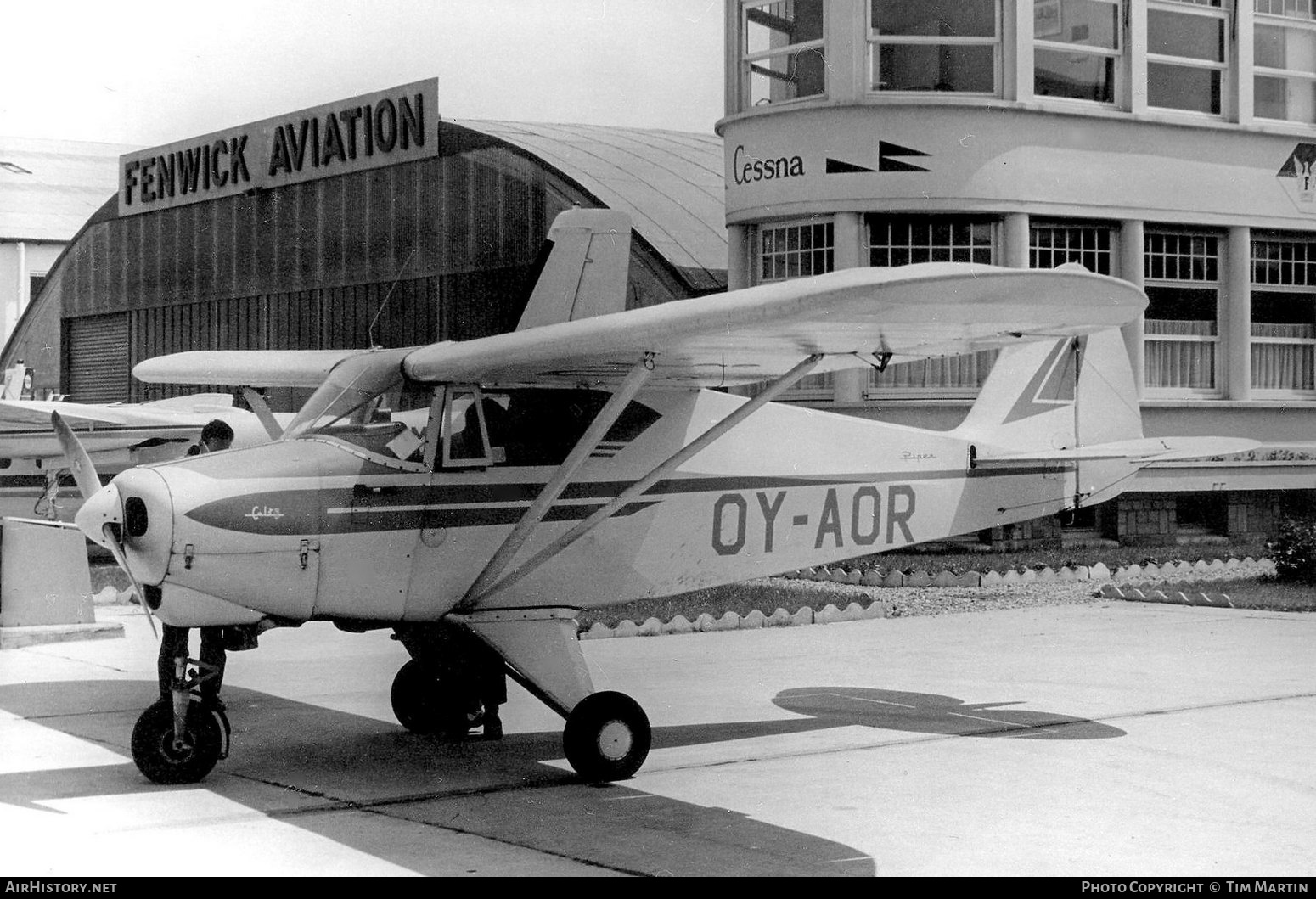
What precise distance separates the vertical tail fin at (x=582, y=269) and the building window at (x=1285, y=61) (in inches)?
455

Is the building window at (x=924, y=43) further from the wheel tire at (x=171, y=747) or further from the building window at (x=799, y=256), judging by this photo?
the wheel tire at (x=171, y=747)

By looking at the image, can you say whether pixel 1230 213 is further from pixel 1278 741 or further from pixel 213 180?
pixel 213 180

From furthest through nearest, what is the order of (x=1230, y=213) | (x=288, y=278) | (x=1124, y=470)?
(x=288, y=278), (x=1230, y=213), (x=1124, y=470)

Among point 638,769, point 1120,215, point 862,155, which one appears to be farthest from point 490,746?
point 1120,215

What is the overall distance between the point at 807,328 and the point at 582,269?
592cm

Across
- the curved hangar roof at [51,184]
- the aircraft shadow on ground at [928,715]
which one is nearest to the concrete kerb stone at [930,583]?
the aircraft shadow on ground at [928,715]

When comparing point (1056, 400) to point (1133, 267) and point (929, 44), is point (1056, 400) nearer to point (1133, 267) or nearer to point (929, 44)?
point (929, 44)

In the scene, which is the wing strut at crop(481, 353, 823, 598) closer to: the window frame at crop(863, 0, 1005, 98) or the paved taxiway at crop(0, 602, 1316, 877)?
the paved taxiway at crop(0, 602, 1316, 877)

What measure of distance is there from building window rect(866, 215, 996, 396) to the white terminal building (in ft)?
0.09

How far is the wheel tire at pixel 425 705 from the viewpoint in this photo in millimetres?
8656

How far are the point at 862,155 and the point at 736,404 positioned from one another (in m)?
9.34

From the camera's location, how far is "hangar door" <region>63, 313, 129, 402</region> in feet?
108

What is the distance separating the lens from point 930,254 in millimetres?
17859

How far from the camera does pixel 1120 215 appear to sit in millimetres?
18422
